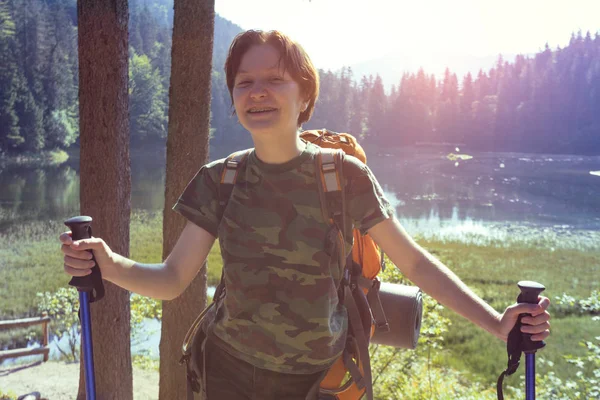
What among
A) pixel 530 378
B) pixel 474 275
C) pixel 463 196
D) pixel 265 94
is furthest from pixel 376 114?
pixel 265 94

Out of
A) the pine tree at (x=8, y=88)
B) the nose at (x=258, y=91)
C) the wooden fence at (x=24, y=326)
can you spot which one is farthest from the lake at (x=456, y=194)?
the nose at (x=258, y=91)

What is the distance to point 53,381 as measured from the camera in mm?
8461

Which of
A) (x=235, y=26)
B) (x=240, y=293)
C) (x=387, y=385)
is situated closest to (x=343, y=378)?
(x=240, y=293)

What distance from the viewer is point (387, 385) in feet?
24.1

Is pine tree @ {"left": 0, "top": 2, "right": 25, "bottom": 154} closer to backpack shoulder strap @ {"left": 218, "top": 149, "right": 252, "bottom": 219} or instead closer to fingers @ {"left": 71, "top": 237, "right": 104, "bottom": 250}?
fingers @ {"left": 71, "top": 237, "right": 104, "bottom": 250}

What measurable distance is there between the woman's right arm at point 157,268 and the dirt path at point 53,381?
6.22 metres

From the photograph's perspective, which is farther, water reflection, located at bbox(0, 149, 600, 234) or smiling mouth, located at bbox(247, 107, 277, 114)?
water reflection, located at bbox(0, 149, 600, 234)

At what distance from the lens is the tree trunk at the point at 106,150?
3.54 meters

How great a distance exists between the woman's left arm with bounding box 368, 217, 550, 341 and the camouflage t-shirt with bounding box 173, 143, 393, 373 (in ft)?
0.28

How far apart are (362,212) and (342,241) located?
0.40 ft

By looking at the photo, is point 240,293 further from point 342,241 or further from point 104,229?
point 104,229

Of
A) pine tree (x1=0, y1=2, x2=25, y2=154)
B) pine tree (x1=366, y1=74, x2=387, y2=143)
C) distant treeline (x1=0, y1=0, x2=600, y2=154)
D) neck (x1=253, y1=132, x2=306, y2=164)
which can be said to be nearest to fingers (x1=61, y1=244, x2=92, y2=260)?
neck (x1=253, y1=132, x2=306, y2=164)

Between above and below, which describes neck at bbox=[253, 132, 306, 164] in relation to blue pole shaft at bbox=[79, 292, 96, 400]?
above

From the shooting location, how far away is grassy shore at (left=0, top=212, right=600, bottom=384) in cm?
1291
